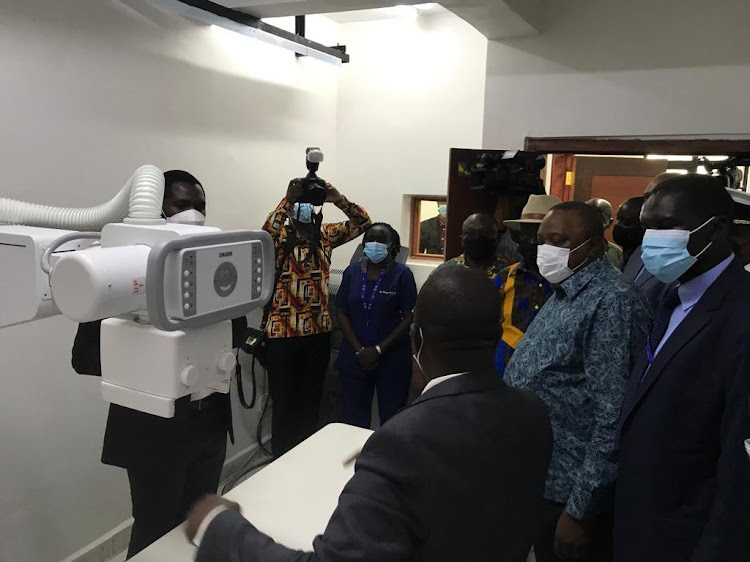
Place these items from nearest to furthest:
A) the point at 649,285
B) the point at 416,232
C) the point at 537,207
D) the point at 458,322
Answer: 1. the point at 458,322
2. the point at 649,285
3. the point at 537,207
4. the point at 416,232

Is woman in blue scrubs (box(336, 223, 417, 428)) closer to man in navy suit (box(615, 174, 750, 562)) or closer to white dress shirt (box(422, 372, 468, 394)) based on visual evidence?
man in navy suit (box(615, 174, 750, 562))

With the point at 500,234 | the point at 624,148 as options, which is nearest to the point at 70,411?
the point at 500,234

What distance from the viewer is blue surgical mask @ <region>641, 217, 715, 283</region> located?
1402mm

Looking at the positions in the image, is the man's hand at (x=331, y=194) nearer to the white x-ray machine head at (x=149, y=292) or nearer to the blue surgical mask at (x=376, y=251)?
the blue surgical mask at (x=376, y=251)

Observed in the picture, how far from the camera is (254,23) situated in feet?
9.62

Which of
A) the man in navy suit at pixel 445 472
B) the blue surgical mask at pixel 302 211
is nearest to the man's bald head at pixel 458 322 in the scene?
the man in navy suit at pixel 445 472

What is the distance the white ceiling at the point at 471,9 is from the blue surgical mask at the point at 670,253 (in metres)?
1.47

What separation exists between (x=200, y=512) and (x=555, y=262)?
4.06ft

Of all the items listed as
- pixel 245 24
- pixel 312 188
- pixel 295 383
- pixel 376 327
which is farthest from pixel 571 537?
pixel 245 24

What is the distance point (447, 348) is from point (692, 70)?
240 cm

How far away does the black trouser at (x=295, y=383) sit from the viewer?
10.3 ft

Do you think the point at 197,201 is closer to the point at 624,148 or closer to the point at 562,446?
the point at 562,446

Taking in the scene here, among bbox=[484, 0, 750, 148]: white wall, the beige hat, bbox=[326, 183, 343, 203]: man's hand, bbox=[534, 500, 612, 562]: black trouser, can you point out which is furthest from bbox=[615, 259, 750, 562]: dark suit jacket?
bbox=[326, 183, 343, 203]: man's hand

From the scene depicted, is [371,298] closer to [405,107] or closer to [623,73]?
[405,107]
